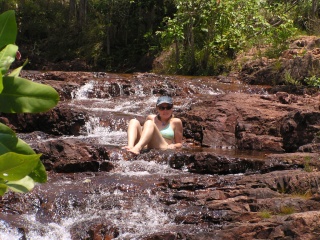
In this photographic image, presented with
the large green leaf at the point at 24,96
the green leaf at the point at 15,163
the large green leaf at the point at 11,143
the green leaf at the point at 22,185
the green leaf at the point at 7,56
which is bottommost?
the green leaf at the point at 22,185

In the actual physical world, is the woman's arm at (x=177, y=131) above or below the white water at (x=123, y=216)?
above

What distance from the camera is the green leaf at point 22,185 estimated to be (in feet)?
2.94

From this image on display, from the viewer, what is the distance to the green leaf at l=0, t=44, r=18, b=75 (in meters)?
0.93

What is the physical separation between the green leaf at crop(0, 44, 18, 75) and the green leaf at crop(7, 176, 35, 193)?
15 centimetres

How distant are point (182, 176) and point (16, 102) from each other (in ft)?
26.2

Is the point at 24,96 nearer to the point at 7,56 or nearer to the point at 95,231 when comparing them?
the point at 7,56

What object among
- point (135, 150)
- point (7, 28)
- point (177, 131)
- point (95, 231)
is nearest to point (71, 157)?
point (135, 150)

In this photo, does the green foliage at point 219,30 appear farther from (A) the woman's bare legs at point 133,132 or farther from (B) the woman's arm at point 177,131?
(A) the woman's bare legs at point 133,132

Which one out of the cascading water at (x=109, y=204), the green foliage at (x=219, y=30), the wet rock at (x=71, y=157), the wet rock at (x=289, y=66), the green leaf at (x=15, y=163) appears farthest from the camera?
the green foliage at (x=219, y=30)

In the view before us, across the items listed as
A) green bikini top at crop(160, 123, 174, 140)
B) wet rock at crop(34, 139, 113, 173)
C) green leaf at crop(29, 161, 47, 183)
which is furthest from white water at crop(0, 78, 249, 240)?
green leaf at crop(29, 161, 47, 183)

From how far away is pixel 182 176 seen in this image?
350 inches

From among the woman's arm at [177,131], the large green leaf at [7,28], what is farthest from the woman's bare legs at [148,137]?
the large green leaf at [7,28]

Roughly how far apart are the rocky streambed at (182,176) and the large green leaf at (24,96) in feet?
16.1

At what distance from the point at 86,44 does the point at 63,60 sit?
1305mm
